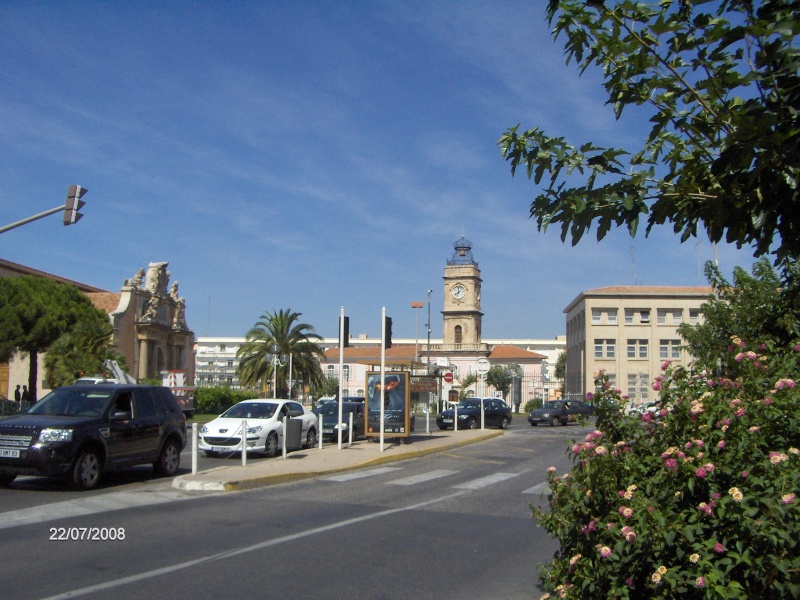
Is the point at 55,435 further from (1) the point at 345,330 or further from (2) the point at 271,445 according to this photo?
(1) the point at 345,330

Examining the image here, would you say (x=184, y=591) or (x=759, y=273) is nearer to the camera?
(x=184, y=591)

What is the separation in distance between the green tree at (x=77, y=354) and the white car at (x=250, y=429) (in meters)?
22.1

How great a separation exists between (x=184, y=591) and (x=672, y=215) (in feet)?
16.7

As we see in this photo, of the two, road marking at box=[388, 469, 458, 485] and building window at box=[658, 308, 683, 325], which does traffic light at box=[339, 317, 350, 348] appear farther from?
building window at box=[658, 308, 683, 325]

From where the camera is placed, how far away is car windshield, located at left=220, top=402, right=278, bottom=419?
20.7 m

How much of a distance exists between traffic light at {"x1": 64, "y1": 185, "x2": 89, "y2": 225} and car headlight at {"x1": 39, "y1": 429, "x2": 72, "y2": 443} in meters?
9.51

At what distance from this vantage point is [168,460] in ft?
50.4

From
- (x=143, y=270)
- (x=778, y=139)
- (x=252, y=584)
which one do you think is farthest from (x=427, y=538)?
(x=143, y=270)

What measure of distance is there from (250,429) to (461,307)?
8805 cm

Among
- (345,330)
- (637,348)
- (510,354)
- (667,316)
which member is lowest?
(345,330)

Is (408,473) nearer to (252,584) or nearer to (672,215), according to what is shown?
(252,584)

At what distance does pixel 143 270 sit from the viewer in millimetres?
64375

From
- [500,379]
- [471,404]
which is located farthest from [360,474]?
[500,379]

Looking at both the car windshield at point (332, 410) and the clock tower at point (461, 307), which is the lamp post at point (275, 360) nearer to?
the car windshield at point (332, 410)
